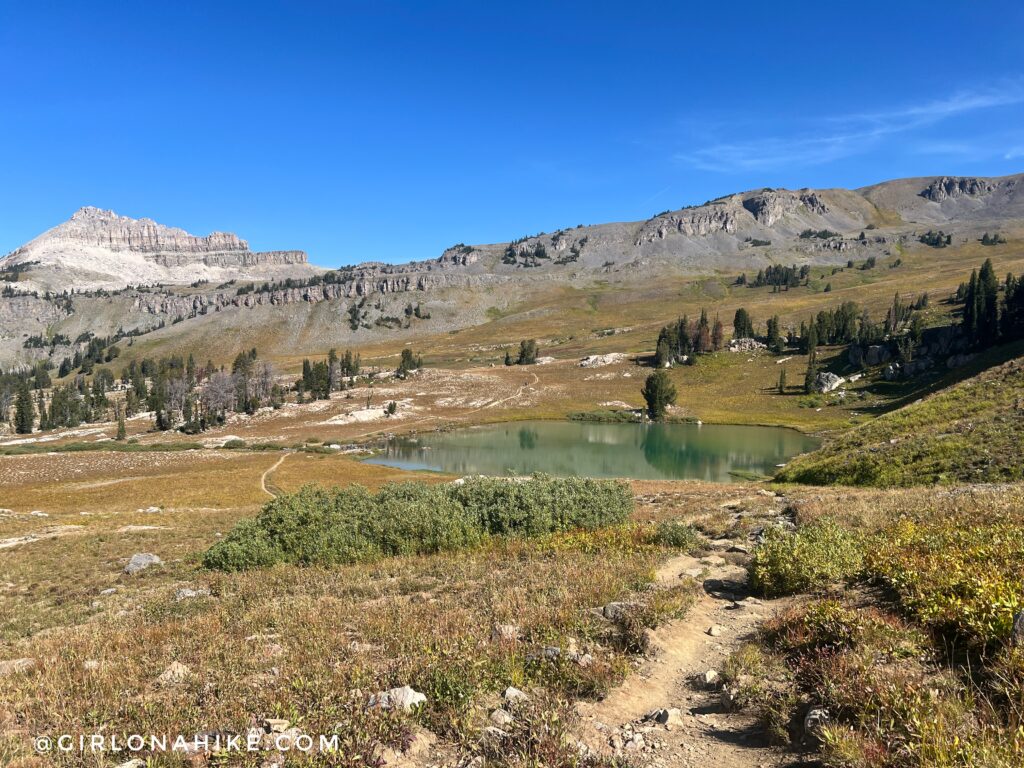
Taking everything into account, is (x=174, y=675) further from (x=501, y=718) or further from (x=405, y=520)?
(x=405, y=520)

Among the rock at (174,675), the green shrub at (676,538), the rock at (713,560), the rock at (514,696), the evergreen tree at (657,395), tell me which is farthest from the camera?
the evergreen tree at (657,395)

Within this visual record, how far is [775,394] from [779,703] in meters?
135

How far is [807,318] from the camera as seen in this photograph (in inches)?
7717

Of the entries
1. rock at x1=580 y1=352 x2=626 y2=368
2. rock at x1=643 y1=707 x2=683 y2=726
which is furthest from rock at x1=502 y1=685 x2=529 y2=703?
rock at x1=580 y1=352 x2=626 y2=368

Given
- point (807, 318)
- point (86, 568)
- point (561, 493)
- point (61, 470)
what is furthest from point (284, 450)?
point (807, 318)

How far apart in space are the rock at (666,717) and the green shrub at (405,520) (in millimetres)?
11132

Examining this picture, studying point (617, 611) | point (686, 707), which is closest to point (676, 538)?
point (617, 611)

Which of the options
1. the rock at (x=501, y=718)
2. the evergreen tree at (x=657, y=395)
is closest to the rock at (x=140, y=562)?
the rock at (x=501, y=718)

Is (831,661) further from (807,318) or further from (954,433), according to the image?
(807,318)

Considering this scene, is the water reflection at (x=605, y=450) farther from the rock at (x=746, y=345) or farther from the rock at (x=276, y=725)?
the rock at (x=746, y=345)

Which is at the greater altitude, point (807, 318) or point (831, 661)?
point (807, 318)

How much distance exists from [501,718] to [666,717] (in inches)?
78.8

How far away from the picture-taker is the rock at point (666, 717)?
6359 mm

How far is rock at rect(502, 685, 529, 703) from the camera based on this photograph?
21.7 feet
